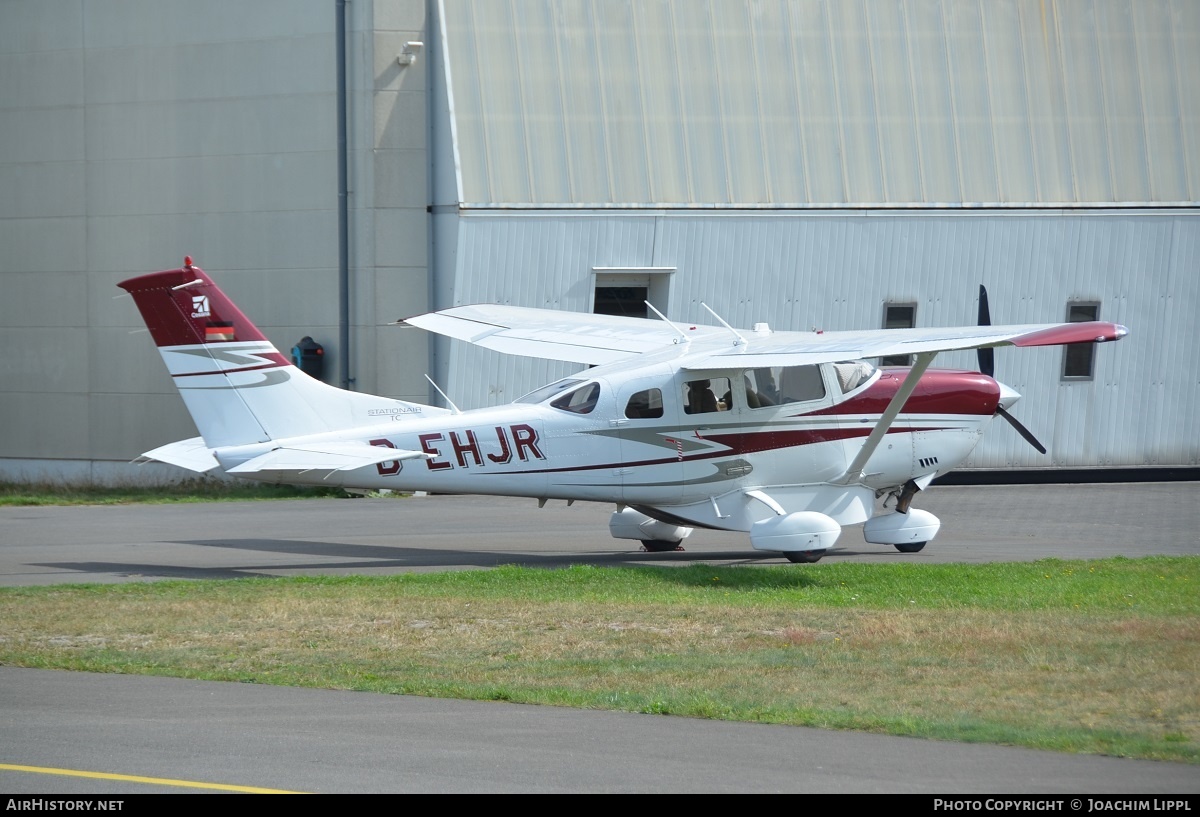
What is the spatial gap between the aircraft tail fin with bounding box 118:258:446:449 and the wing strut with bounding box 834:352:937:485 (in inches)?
244

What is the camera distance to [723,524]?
15.8 meters

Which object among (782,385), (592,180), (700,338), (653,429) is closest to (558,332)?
(700,338)

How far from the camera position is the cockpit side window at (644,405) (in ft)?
51.3

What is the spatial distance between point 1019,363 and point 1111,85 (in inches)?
246

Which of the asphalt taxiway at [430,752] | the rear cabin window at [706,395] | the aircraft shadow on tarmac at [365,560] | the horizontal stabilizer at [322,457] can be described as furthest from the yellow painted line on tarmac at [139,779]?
the rear cabin window at [706,395]

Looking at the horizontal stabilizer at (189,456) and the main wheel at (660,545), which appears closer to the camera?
the horizontal stabilizer at (189,456)

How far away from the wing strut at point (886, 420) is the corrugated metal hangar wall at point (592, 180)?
34.8 feet

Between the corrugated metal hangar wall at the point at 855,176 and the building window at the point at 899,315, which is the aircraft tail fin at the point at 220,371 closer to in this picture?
the corrugated metal hangar wall at the point at 855,176

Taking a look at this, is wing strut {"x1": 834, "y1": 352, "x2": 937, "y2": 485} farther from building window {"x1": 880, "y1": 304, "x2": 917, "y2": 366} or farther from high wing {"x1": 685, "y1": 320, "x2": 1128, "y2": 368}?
building window {"x1": 880, "y1": 304, "x2": 917, "y2": 366}

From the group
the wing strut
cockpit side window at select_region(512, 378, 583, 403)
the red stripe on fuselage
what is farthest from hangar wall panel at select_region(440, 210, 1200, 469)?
the wing strut

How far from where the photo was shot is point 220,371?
15086 millimetres

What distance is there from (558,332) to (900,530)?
5.18 metres

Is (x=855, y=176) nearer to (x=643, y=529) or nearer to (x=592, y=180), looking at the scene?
(x=592, y=180)

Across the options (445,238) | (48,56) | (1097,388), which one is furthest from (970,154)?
(48,56)
